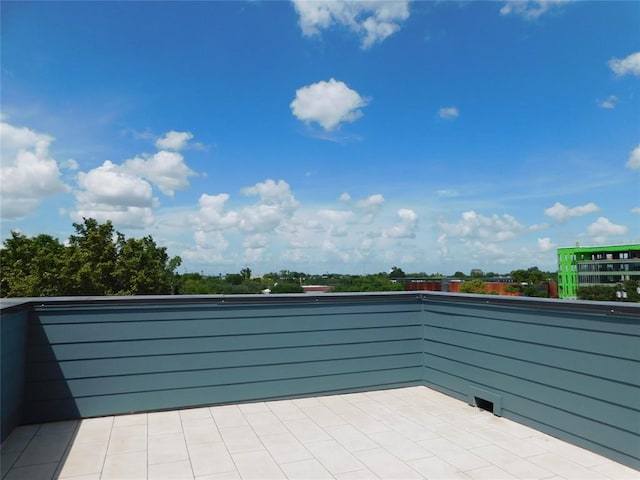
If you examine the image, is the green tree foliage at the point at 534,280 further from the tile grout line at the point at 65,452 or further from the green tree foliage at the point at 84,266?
the tile grout line at the point at 65,452

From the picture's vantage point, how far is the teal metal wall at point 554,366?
255 centimetres

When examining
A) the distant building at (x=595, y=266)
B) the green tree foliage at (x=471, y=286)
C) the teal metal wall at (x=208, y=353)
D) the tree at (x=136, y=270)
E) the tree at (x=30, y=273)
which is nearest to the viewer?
the teal metal wall at (x=208, y=353)

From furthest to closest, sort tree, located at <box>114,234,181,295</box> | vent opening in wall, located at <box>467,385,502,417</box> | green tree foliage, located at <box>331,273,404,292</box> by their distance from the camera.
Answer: tree, located at <box>114,234,181,295</box> < green tree foliage, located at <box>331,273,404,292</box> < vent opening in wall, located at <box>467,385,502,417</box>

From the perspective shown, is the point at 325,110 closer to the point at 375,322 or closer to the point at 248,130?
the point at 248,130

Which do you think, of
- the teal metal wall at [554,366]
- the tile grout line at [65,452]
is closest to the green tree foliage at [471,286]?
the teal metal wall at [554,366]

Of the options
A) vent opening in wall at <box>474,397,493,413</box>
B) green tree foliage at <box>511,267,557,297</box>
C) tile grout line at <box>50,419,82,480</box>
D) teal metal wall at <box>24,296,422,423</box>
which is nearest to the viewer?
tile grout line at <box>50,419,82,480</box>

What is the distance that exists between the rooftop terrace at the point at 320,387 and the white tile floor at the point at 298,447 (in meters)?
0.02

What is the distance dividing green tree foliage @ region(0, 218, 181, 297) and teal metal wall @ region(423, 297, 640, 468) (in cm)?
2024

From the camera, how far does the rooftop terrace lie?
99.4 inches

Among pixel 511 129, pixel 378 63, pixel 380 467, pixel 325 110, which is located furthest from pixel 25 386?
pixel 511 129

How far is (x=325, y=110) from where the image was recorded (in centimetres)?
996

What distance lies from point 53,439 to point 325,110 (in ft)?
28.4

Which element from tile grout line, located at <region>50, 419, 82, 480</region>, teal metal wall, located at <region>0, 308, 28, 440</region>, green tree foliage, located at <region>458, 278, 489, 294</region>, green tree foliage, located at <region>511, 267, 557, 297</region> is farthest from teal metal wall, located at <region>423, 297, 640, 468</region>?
green tree foliage, located at <region>511, 267, 557, 297</region>

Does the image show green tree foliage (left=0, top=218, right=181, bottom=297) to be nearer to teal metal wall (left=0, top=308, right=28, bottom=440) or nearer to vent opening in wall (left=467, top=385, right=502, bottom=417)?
teal metal wall (left=0, top=308, right=28, bottom=440)
